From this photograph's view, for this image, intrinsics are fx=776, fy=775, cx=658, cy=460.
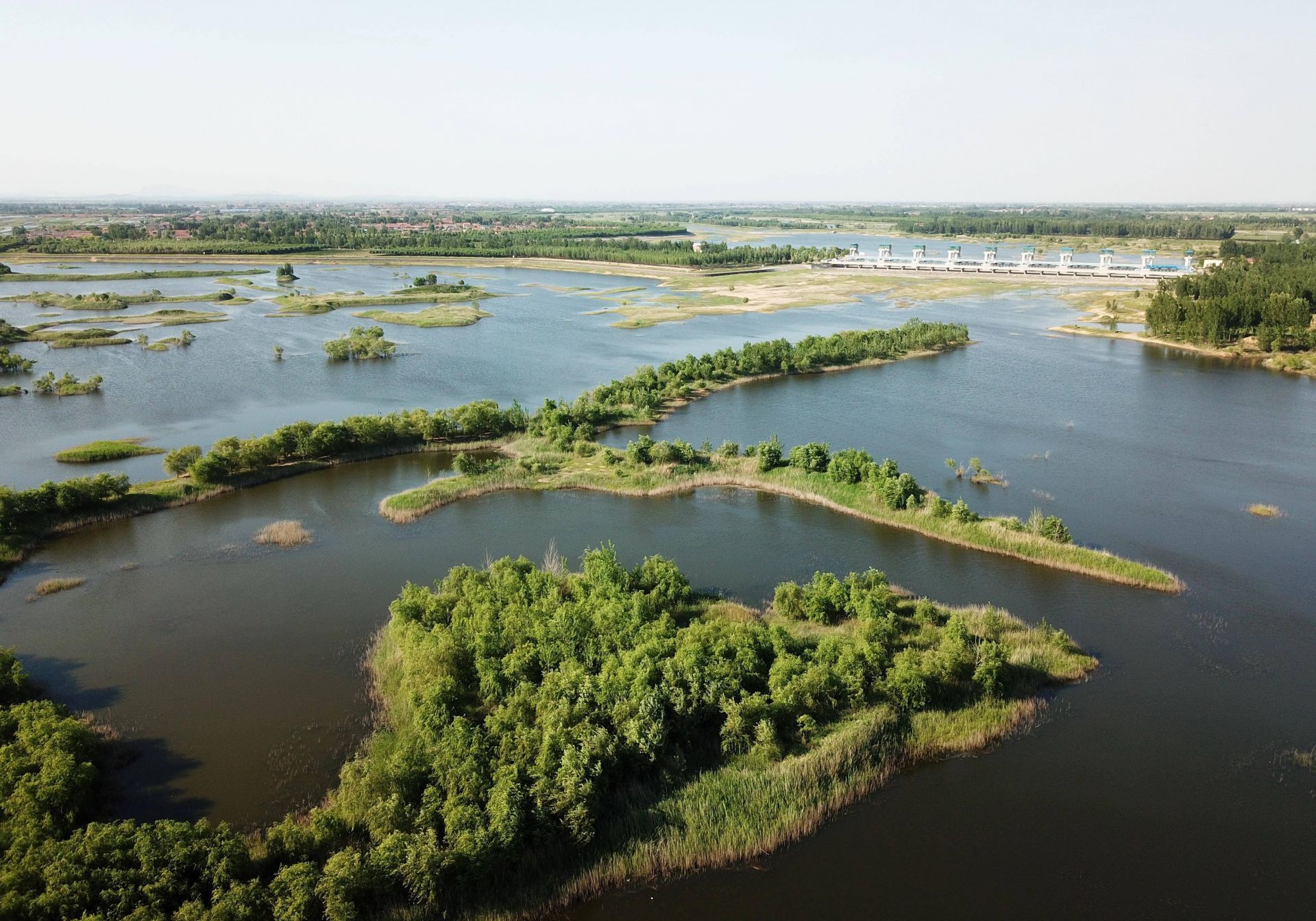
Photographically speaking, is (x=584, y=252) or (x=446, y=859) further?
(x=584, y=252)

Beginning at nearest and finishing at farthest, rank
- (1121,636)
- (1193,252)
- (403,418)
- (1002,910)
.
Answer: (1002,910) < (1121,636) < (403,418) < (1193,252)

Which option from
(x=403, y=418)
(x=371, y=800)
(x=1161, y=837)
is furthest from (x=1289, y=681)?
(x=403, y=418)

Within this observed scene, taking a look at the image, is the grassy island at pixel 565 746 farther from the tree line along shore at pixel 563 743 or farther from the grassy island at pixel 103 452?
the grassy island at pixel 103 452

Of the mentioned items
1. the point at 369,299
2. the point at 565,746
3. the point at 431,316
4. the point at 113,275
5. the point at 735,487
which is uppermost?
the point at 113,275

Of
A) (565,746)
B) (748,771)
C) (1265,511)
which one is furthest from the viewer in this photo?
(1265,511)

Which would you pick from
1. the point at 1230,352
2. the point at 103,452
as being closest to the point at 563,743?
the point at 103,452

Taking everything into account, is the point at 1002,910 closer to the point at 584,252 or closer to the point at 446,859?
the point at 446,859

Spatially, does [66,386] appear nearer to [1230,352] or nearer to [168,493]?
[168,493]

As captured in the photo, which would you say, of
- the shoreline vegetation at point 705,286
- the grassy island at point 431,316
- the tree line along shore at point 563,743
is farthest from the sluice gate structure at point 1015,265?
the tree line along shore at point 563,743
